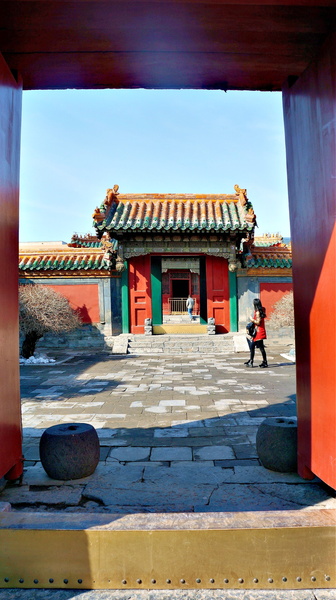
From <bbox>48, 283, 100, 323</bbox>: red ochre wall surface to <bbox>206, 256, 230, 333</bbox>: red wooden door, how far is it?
411 cm

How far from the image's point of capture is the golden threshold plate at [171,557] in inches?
94.0

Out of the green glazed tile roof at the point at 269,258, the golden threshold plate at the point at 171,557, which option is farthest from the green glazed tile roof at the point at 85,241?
the golden threshold plate at the point at 171,557

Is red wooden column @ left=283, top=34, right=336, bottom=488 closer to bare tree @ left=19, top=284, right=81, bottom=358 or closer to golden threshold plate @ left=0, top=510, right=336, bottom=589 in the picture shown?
golden threshold plate @ left=0, top=510, right=336, bottom=589

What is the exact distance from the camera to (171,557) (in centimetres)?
241

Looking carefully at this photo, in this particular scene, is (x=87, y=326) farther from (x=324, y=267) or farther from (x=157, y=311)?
(x=324, y=267)

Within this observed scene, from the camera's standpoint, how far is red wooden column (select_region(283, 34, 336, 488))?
289 cm

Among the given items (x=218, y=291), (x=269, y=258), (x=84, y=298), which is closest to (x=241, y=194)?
(x=269, y=258)

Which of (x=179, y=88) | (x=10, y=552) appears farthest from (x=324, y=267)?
(x=10, y=552)

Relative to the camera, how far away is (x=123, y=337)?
14.5 meters

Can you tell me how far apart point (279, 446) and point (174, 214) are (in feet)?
40.8

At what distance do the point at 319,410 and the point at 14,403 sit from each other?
248 centimetres

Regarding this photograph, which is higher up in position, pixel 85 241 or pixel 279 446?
pixel 85 241

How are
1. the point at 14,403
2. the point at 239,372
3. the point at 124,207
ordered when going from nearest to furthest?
the point at 14,403, the point at 239,372, the point at 124,207

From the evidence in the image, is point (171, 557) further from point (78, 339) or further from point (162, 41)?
point (78, 339)
